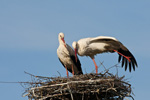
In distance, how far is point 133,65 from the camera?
415 inches

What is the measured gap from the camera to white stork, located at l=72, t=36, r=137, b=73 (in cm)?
1015

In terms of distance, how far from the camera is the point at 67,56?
1083 cm

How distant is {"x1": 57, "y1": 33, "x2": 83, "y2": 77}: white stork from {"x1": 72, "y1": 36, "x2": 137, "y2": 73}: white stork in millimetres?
520

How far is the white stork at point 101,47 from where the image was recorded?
1015cm

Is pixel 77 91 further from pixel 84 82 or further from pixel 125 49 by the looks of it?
pixel 125 49

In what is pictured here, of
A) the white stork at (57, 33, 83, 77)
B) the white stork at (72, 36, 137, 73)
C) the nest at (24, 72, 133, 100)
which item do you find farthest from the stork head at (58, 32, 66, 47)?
the nest at (24, 72, 133, 100)

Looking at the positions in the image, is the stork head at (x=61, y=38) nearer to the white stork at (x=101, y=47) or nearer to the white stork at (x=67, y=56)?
the white stork at (x=67, y=56)

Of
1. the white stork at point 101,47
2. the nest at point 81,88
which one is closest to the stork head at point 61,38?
the white stork at point 101,47

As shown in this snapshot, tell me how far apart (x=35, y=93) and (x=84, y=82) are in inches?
43.4

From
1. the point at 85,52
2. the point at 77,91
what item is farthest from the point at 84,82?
the point at 85,52

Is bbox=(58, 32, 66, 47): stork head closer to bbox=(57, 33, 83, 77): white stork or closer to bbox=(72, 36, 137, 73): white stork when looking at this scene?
bbox=(57, 33, 83, 77): white stork

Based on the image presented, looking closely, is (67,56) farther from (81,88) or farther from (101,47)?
(81,88)

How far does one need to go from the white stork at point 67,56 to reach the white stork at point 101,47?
52cm

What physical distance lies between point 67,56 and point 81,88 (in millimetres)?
2630
